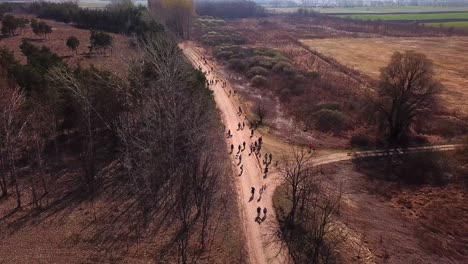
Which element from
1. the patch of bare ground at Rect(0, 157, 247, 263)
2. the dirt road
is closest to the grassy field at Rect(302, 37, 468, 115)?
the dirt road

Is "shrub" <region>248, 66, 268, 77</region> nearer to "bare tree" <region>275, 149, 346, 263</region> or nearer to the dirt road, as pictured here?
the dirt road

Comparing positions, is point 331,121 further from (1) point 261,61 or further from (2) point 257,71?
(1) point 261,61

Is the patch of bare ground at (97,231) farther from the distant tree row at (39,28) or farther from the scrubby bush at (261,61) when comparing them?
the distant tree row at (39,28)

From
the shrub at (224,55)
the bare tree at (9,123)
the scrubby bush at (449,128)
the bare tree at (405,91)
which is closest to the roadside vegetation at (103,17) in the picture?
the shrub at (224,55)

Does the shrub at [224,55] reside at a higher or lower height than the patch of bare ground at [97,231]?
higher

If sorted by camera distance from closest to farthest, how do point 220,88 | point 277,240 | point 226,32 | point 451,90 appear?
point 277,240 < point 220,88 < point 451,90 < point 226,32

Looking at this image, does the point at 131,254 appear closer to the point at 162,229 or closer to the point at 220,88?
the point at 162,229

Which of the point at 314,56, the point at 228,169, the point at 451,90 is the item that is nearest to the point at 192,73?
the point at 228,169
